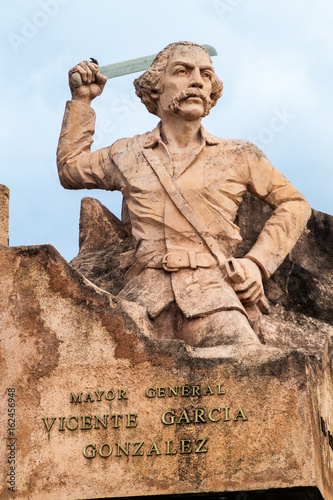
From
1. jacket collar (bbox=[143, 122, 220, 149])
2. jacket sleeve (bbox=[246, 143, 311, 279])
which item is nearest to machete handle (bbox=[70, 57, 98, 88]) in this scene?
jacket collar (bbox=[143, 122, 220, 149])

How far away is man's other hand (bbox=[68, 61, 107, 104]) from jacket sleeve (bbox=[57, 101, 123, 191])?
8 cm

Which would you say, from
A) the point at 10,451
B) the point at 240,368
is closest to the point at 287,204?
the point at 240,368

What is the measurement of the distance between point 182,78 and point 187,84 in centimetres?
8

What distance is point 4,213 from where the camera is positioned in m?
10.8

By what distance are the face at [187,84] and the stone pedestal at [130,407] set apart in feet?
6.36

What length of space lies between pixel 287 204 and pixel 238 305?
4.06 feet

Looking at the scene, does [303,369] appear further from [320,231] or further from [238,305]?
[320,231]

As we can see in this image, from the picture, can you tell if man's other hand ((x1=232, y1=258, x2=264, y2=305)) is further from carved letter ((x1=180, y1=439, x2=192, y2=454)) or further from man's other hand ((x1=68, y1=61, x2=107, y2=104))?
man's other hand ((x1=68, y1=61, x2=107, y2=104))

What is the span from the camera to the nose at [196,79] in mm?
11484

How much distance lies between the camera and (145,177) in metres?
11.4

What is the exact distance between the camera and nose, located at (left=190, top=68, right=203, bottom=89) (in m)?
11.5

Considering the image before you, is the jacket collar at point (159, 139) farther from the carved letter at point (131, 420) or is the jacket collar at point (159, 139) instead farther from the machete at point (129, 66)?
the carved letter at point (131, 420)

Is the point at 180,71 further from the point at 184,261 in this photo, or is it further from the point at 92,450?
the point at 92,450

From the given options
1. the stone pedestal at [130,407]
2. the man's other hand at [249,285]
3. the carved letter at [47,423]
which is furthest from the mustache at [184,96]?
the carved letter at [47,423]
